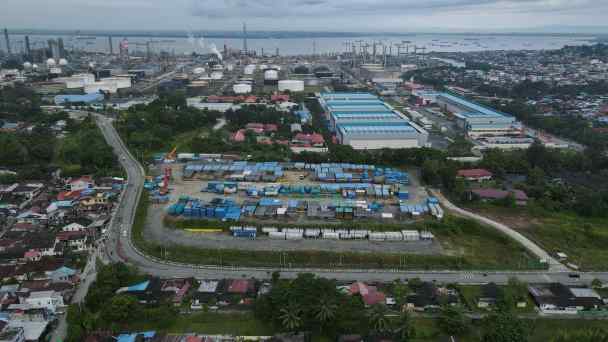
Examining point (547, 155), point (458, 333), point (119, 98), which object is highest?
point (119, 98)

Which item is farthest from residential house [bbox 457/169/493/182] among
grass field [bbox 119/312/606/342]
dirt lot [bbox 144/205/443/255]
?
grass field [bbox 119/312/606/342]

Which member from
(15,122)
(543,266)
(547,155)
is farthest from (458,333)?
(15,122)

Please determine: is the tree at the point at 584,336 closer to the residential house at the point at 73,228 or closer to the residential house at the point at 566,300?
the residential house at the point at 566,300

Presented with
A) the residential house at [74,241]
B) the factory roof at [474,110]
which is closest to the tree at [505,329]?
the residential house at [74,241]

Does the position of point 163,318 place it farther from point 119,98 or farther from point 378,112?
point 119,98

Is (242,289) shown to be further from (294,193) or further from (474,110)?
(474,110)
